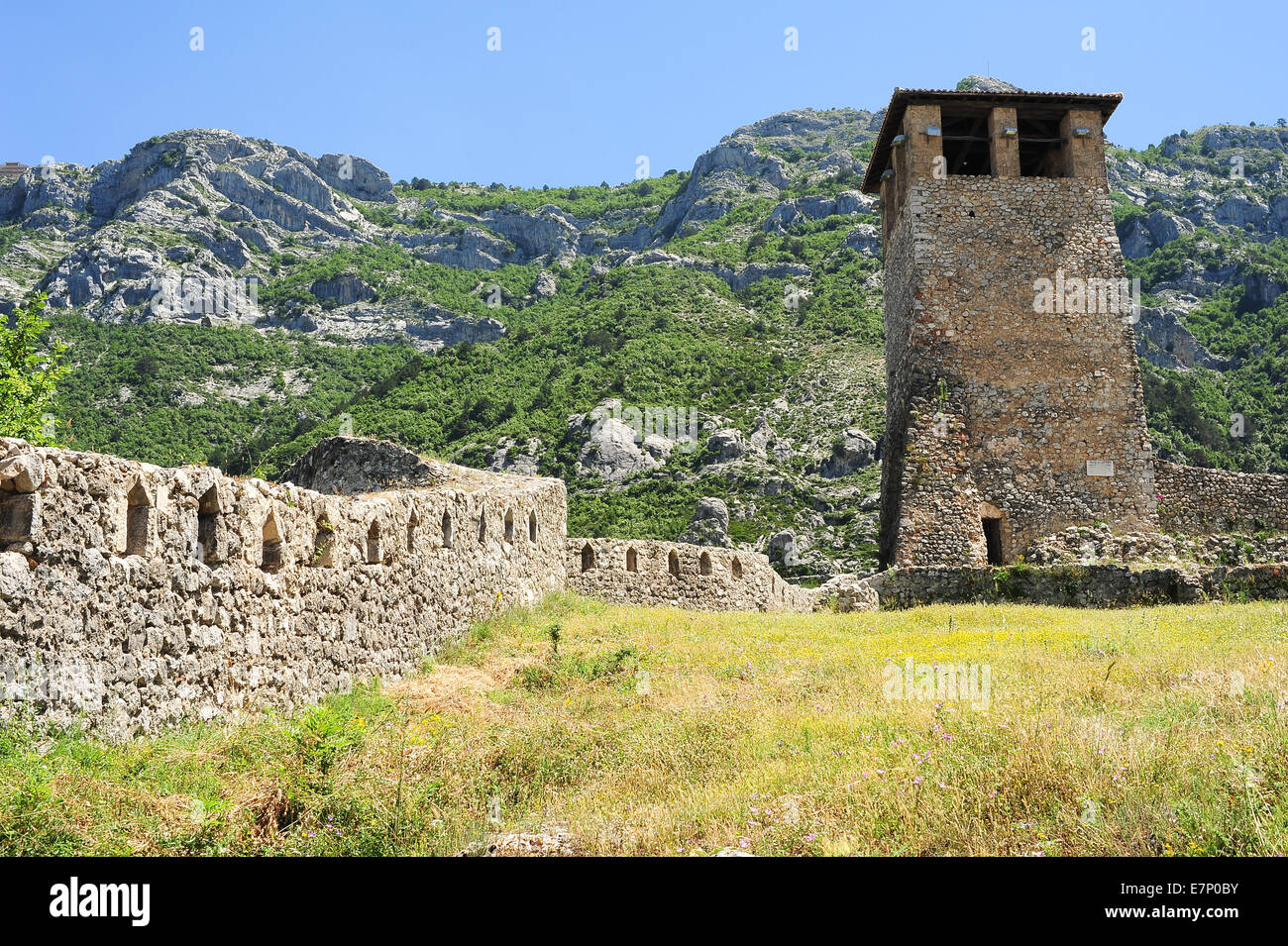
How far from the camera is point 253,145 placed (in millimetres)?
108625

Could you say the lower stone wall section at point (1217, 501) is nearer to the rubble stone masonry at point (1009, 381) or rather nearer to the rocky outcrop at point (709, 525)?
the rubble stone masonry at point (1009, 381)

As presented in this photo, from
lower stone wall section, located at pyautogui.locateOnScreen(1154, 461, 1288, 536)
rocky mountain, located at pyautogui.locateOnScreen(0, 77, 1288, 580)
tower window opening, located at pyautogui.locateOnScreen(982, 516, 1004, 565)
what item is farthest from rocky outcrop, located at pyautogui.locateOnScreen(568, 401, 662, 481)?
lower stone wall section, located at pyautogui.locateOnScreen(1154, 461, 1288, 536)

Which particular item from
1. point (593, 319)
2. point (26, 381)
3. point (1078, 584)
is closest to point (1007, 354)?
point (1078, 584)

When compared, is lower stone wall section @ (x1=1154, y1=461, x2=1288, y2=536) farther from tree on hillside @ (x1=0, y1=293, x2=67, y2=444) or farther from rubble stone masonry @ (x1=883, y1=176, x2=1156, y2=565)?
tree on hillside @ (x1=0, y1=293, x2=67, y2=444)

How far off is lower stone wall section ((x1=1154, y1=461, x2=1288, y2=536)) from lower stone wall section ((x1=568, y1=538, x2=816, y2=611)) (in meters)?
7.77

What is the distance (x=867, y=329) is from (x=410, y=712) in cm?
5268

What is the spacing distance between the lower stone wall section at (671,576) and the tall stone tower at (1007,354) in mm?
3024

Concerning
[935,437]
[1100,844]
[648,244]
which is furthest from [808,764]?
[648,244]

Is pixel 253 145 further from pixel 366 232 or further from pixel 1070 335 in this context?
pixel 1070 335

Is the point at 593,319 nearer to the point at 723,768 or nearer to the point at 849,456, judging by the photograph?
the point at 849,456

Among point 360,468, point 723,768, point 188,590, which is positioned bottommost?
point 723,768

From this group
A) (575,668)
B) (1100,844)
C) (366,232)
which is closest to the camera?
(1100,844)

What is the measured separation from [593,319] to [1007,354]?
156 ft

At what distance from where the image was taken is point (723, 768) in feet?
18.3
